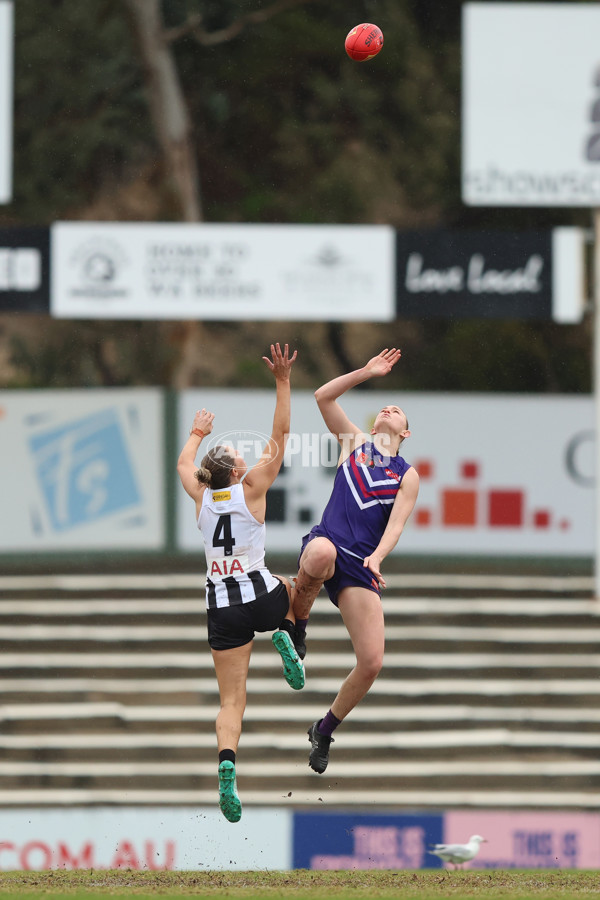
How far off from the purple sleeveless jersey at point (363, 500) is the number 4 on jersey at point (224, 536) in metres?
0.55

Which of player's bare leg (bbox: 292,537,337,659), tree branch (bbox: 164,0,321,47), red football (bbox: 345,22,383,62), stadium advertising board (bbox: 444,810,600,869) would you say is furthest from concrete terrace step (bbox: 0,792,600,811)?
tree branch (bbox: 164,0,321,47)

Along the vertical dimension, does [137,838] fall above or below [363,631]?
below

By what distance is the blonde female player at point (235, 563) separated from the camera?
875cm

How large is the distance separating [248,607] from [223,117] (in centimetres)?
1449

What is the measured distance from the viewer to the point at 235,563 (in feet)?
29.0

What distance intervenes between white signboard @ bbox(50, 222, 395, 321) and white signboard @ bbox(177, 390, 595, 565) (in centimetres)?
119

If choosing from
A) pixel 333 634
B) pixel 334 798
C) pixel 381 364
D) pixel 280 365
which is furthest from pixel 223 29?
pixel 381 364

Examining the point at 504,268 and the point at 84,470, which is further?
the point at 84,470

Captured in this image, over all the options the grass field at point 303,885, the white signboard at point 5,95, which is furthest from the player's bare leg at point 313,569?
the white signboard at point 5,95

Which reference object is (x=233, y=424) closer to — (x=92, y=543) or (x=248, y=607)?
(x=92, y=543)

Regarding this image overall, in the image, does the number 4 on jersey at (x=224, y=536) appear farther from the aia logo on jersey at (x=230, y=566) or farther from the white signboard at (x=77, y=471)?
the white signboard at (x=77, y=471)

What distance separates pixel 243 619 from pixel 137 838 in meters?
6.53

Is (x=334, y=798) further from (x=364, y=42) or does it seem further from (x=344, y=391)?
(x=364, y=42)

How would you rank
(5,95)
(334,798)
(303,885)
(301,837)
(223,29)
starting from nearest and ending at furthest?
(303,885)
(301,837)
(334,798)
(5,95)
(223,29)
